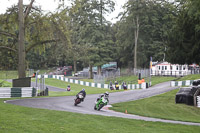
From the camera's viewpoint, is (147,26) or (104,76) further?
(147,26)

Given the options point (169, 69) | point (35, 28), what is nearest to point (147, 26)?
point (169, 69)

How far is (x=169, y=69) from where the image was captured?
57188 mm

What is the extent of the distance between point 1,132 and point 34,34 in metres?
21.5

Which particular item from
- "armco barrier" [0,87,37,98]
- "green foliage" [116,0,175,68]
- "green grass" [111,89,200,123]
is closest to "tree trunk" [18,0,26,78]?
"armco barrier" [0,87,37,98]

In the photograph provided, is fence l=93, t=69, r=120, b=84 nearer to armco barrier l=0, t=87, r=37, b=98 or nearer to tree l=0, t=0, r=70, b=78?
tree l=0, t=0, r=70, b=78

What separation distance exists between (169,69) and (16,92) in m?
38.3

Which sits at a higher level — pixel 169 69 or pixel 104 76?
pixel 169 69

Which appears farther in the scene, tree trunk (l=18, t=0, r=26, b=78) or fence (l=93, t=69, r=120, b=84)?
fence (l=93, t=69, r=120, b=84)

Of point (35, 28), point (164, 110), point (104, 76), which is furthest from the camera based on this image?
point (104, 76)

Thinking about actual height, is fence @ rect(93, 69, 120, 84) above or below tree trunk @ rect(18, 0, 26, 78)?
below

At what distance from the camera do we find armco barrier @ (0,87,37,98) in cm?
2388

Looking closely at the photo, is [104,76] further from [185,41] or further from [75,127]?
[75,127]

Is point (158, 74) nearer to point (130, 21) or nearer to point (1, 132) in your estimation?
point (130, 21)

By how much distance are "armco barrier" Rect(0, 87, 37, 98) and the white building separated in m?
32.3
